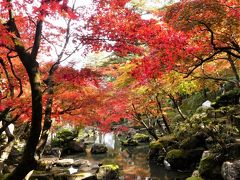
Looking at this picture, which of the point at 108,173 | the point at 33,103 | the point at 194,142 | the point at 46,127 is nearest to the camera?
the point at 33,103

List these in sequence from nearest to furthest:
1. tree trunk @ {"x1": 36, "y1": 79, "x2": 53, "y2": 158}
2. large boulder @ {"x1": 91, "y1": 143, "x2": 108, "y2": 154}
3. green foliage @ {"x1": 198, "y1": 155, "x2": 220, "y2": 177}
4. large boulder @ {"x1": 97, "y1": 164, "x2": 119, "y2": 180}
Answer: tree trunk @ {"x1": 36, "y1": 79, "x2": 53, "y2": 158}
green foliage @ {"x1": 198, "y1": 155, "x2": 220, "y2": 177}
large boulder @ {"x1": 97, "y1": 164, "x2": 119, "y2": 180}
large boulder @ {"x1": 91, "y1": 143, "x2": 108, "y2": 154}

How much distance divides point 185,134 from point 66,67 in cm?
957

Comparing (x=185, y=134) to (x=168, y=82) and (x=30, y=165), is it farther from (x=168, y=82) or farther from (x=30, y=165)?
(x=30, y=165)

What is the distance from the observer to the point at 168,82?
15.7m

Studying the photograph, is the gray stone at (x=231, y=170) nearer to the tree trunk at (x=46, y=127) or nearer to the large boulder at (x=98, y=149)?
the tree trunk at (x=46, y=127)

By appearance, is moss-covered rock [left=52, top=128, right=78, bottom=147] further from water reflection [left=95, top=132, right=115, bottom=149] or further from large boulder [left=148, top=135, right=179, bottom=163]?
large boulder [left=148, top=135, right=179, bottom=163]

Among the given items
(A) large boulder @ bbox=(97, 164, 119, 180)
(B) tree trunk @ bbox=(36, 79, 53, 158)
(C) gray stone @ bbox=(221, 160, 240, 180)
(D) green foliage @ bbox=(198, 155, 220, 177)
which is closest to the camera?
(B) tree trunk @ bbox=(36, 79, 53, 158)

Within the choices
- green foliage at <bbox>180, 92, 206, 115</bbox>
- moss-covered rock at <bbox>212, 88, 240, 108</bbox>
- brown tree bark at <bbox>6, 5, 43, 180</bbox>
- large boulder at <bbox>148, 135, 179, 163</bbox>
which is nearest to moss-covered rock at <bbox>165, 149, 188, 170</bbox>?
large boulder at <bbox>148, 135, 179, 163</bbox>

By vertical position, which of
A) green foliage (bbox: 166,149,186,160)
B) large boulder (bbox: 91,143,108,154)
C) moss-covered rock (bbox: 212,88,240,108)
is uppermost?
moss-covered rock (bbox: 212,88,240,108)

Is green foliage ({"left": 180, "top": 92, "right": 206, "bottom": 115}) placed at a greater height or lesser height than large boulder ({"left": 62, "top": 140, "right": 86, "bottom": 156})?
greater

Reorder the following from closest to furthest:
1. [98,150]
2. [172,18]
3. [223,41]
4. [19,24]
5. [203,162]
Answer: [172,18]
[19,24]
[223,41]
[203,162]
[98,150]

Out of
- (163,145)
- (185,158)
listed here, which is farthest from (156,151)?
(185,158)

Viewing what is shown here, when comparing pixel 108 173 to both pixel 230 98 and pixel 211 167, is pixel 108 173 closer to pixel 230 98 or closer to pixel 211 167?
pixel 211 167

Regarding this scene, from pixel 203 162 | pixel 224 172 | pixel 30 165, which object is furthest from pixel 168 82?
pixel 30 165
